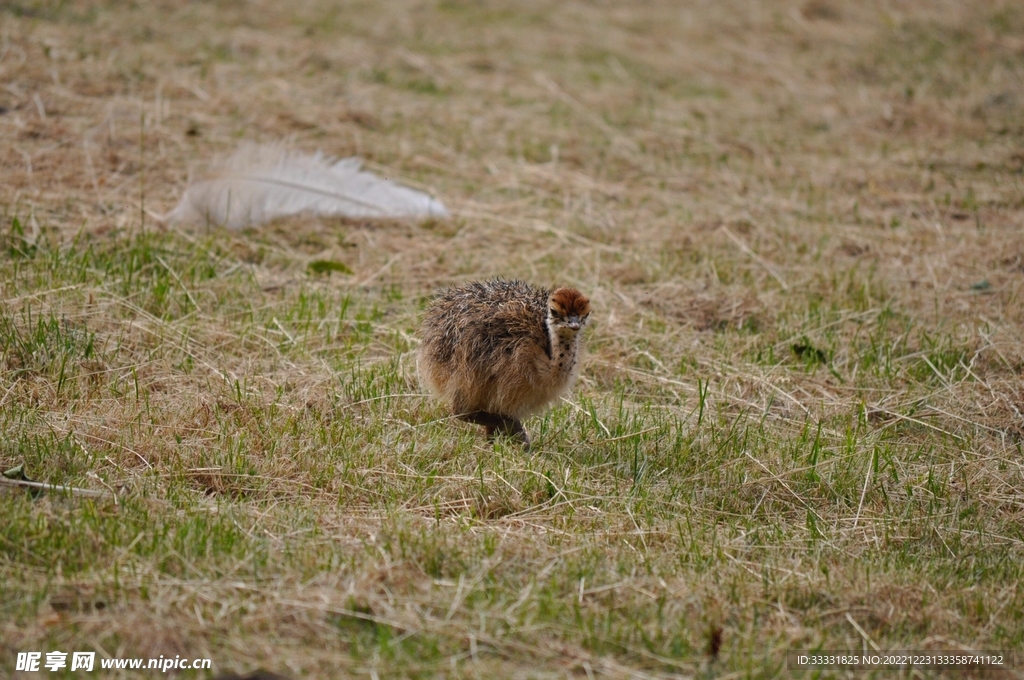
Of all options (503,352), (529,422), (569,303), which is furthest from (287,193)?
(569,303)

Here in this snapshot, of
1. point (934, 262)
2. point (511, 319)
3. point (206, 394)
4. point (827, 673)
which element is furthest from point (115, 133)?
point (827, 673)

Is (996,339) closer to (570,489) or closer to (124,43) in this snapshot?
(570,489)

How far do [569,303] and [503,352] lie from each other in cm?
39

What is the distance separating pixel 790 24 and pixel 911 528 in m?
11.6

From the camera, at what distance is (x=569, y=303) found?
14.2 feet

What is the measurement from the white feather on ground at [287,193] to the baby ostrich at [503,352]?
8.91 ft

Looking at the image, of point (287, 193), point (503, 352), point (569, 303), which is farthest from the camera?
point (287, 193)

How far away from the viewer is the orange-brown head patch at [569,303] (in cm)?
432

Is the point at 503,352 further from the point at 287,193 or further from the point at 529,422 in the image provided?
the point at 287,193

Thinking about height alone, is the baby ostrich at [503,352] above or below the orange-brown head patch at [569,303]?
below

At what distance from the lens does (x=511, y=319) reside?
15.1ft

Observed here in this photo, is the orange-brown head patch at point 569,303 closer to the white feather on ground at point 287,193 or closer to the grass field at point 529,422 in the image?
the grass field at point 529,422

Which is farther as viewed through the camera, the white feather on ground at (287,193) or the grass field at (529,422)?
the white feather on ground at (287,193)

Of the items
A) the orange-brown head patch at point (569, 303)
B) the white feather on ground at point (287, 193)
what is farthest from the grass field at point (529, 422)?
the orange-brown head patch at point (569, 303)
